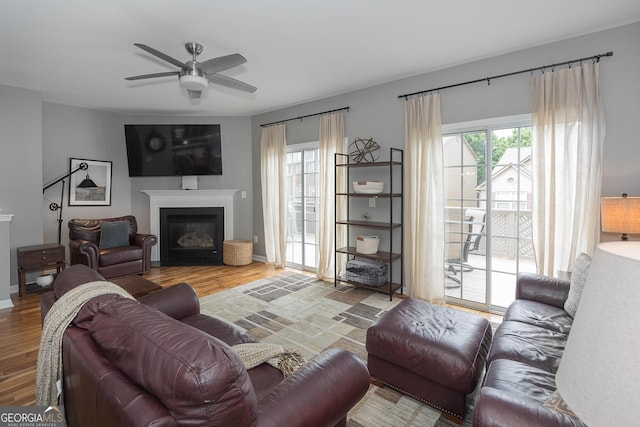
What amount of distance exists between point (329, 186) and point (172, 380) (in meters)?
3.90

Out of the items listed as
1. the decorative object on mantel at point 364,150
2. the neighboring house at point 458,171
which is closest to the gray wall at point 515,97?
the decorative object on mantel at point 364,150

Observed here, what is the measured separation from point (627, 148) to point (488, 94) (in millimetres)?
1290

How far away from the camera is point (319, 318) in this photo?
3.37 meters

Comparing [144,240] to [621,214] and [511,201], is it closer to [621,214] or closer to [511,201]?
[511,201]

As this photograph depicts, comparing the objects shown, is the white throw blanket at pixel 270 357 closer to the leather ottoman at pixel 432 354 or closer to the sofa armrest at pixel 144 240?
the leather ottoman at pixel 432 354

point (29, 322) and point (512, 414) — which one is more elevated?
point (512, 414)

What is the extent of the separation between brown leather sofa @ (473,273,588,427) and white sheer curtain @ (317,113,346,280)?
2545 mm

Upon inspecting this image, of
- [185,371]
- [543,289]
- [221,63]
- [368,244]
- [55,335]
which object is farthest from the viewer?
[368,244]

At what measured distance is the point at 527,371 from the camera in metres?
1.56

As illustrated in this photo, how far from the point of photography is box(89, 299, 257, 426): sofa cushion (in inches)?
35.4

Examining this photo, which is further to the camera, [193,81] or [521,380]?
[193,81]

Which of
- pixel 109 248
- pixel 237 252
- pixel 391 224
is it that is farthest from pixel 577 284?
pixel 109 248

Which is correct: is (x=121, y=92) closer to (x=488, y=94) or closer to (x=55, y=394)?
(x=55, y=394)

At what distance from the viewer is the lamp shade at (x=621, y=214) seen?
2285 mm
